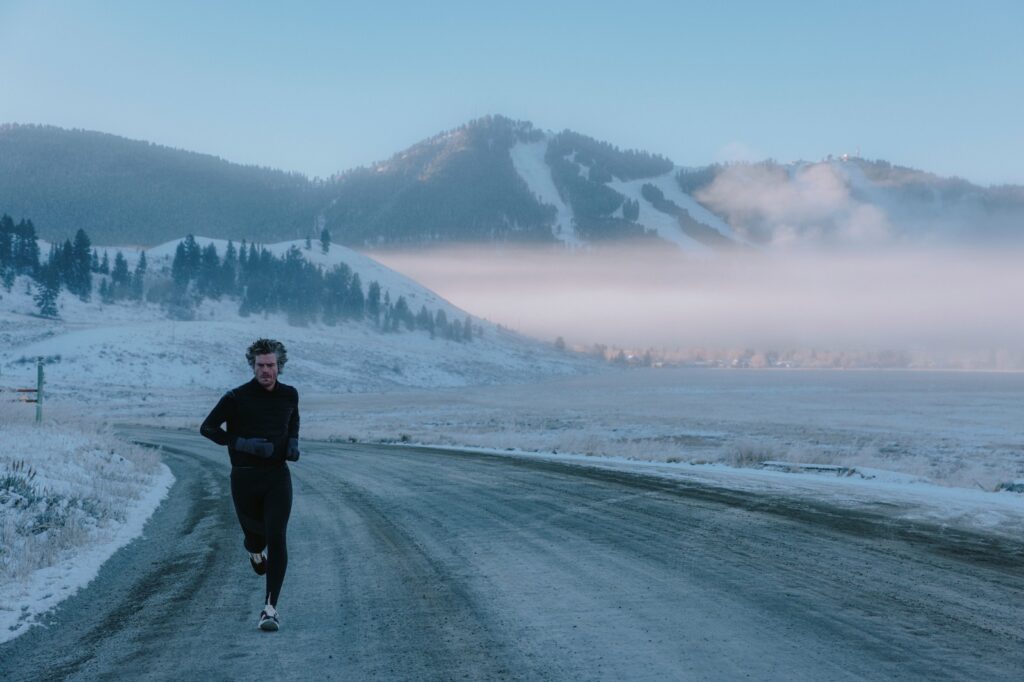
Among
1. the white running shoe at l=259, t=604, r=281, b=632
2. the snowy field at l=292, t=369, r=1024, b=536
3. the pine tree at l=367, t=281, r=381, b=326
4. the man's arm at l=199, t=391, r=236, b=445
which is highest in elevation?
the pine tree at l=367, t=281, r=381, b=326

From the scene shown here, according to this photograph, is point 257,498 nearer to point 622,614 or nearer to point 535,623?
point 535,623

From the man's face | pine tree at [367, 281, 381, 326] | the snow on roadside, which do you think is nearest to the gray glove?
the man's face

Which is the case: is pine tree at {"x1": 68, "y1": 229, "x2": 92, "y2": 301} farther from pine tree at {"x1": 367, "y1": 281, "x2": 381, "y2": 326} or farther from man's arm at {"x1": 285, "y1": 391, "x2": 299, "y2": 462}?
man's arm at {"x1": 285, "y1": 391, "x2": 299, "y2": 462}

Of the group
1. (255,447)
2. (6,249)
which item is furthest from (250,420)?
(6,249)

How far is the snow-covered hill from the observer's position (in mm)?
82000

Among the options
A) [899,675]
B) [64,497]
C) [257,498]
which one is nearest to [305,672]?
[257,498]

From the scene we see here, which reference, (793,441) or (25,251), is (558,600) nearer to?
(793,441)

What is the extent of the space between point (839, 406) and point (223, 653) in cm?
7374

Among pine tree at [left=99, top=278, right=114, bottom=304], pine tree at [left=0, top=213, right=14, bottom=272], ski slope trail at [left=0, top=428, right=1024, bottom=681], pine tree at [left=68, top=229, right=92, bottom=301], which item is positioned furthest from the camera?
pine tree at [left=99, top=278, right=114, bottom=304]

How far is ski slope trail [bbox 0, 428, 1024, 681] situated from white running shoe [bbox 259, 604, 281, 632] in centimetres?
15

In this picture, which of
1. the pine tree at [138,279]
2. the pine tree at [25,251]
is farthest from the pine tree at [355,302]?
the pine tree at [25,251]

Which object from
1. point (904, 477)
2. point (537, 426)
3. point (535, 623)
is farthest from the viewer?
point (537, 426)

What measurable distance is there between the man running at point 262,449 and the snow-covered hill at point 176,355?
72.6 metres

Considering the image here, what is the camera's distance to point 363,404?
78312 millimetres
